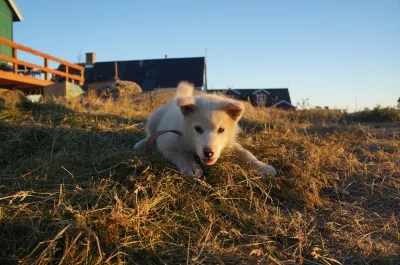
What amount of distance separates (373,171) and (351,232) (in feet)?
4.75

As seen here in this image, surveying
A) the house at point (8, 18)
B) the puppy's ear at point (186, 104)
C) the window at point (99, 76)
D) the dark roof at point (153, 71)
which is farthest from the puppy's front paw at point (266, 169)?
the window at point (99, 76)

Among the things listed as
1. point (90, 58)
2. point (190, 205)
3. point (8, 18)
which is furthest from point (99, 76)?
point (190, 205)

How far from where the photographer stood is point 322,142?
427 centimetres

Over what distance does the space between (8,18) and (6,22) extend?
36cm

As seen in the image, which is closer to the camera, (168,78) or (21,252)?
(21,252)

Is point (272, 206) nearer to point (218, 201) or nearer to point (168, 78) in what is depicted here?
point (218, 201)

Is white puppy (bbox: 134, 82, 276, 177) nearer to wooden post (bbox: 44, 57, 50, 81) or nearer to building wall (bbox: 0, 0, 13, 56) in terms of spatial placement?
wooden post (bbox: 44, 57, 50, 81)

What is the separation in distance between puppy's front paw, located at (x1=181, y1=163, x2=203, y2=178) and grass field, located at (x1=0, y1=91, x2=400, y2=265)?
0.24 feet

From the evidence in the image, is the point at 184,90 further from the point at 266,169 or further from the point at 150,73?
the point at 150,73

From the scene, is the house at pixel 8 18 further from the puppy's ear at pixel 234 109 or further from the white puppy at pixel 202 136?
the puppy's ear at pixel 234 109

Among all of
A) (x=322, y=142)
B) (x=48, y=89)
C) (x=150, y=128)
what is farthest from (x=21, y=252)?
(x=48, y=89)

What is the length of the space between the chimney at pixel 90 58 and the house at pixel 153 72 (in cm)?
33

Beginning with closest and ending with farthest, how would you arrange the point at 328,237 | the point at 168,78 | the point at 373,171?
the point at 328,237 → the point at 373,171 → the point at 168,78

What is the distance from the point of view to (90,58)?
1259 inches
